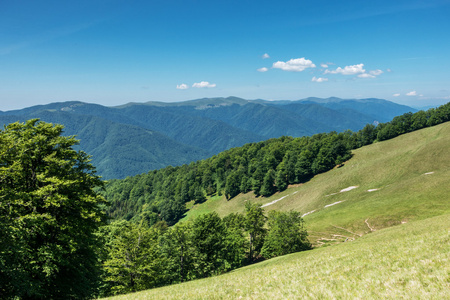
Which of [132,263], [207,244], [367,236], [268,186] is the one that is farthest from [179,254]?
[268,186]

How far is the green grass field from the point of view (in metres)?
9.37

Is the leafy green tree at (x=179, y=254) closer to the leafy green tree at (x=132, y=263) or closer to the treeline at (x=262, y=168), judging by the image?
the leafy green tree at (x=132, y=263)

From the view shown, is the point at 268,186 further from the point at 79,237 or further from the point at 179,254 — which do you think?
the point at 79,237

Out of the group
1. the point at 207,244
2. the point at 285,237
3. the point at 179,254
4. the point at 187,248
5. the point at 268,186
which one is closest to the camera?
the point at 207,244

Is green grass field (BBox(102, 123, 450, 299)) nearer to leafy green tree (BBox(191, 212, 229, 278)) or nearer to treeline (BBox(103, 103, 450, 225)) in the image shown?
treeline (BBox(103, 103, 450, 225))

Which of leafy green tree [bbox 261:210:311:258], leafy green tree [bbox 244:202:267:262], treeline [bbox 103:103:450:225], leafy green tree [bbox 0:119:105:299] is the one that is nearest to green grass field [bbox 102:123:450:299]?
leafy green tree [bbox 261:210:311:258]

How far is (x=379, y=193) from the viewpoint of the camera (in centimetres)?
7006

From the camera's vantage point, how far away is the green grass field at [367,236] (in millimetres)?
9367

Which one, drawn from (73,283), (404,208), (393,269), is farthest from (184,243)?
(404,208)

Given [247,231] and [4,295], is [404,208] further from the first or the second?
[4,295]

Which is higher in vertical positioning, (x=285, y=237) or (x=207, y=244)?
(x=207, y=244)

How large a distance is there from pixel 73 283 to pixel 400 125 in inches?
6518

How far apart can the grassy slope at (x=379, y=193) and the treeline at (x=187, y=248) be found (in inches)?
349

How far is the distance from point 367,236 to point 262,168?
342 ft
